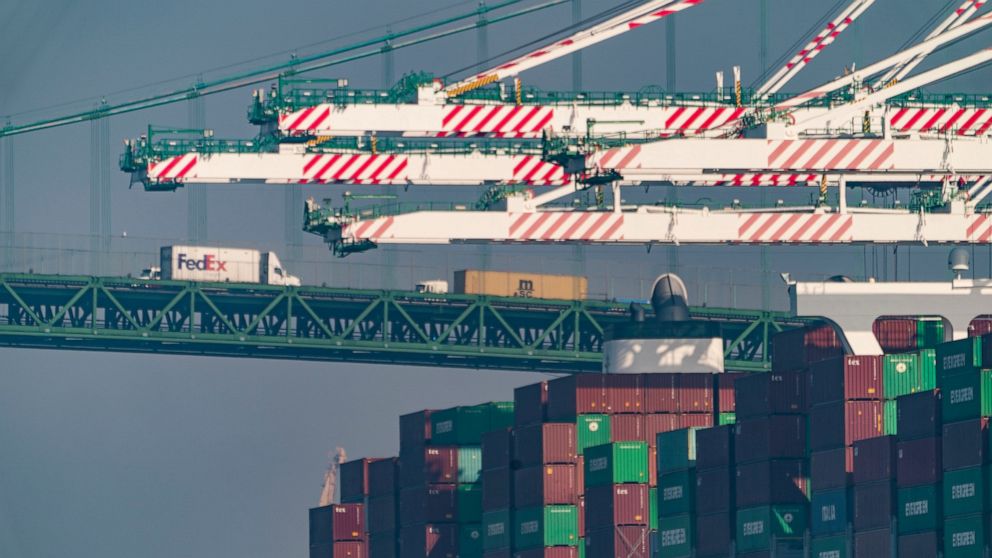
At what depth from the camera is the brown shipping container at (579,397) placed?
74.1 m

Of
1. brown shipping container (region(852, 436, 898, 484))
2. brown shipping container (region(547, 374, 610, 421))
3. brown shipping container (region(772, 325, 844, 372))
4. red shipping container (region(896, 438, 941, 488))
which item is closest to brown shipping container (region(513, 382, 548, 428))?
brown shipping container (region(547, 374, 610, 421))

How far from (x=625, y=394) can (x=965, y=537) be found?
21.2 metres

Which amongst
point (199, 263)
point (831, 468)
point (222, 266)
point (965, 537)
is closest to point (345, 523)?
point (831, 468)

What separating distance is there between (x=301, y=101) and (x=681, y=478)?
15.0 metres

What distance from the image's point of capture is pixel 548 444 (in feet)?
240

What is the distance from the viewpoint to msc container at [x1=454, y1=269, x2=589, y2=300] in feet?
407

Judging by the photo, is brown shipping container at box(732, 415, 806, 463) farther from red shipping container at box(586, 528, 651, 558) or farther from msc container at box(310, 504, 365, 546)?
msc container at box(310, 504, 365, 546)

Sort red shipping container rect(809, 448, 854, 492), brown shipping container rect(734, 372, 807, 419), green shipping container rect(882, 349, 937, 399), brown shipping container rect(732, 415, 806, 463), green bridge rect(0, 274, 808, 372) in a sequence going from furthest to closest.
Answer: green bridge rect(0, 274, 808, 372) → brown shipping container rect(734, 372, 807, 419) → brown shipping container rect(732, 415, 806, 463) → green shipping container rect(882, 349, 937, 399) → red shipping container rect(809, 448, 854, 492)

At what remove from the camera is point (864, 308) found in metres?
63.9

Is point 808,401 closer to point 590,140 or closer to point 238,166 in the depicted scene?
point 590,140

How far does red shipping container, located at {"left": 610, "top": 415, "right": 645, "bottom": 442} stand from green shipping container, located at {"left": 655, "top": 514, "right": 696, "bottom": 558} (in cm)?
792

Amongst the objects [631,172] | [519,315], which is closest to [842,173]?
[631,172]

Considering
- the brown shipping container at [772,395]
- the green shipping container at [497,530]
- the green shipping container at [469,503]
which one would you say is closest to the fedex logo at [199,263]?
the green shipping container at [469,503]

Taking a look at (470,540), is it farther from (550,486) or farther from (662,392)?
(662,392)
